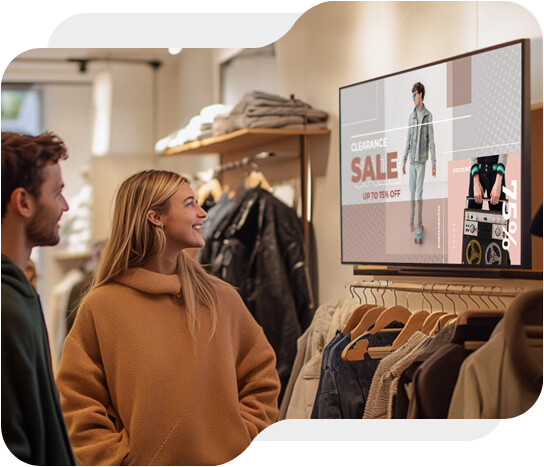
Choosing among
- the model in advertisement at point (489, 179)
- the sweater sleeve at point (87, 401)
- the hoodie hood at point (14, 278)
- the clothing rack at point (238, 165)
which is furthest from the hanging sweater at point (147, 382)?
the model in advertisement at point (489, 179)

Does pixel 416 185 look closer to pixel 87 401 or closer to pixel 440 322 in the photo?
pixel 440 322

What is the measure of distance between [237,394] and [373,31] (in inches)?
31.7

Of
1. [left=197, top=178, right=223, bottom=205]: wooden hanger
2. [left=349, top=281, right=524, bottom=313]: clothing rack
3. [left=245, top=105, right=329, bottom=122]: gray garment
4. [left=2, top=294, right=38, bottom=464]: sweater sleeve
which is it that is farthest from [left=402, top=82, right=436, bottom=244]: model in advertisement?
[left=2, top=294, right=38, bottom=464]: sweater sleeve

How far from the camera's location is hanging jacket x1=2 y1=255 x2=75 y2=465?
1.55 m

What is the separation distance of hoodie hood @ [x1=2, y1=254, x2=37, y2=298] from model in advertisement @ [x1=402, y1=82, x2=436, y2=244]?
2.59ft

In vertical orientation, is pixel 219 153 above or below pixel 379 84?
below

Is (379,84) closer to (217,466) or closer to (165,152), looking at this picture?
(165,152)

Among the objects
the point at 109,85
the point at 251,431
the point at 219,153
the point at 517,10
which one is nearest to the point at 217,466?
the point at 251,431

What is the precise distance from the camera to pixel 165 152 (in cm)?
173

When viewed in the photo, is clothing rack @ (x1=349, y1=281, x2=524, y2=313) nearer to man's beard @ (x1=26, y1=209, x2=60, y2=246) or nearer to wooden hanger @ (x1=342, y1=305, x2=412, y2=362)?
wooden hanger @ (x1=342, y1=305, x2=412, y2=362)

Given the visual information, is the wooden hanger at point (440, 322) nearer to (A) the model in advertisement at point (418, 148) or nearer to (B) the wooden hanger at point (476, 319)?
(B) the wooden hanger at point (476, 319)

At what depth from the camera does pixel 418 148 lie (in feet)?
5.90

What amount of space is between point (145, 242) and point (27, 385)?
0.34 meters

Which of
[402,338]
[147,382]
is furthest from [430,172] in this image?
[147,382]
